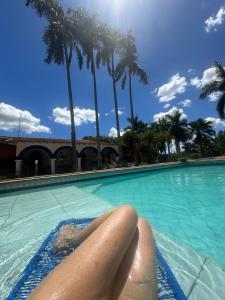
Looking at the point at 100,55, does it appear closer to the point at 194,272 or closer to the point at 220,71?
the point at 220,71

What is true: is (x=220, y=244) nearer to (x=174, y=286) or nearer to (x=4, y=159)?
(x=174, y=286)

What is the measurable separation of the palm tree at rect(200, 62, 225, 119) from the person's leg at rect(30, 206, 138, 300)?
84.9 ft

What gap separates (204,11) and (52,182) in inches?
595

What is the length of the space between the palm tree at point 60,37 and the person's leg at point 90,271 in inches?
595

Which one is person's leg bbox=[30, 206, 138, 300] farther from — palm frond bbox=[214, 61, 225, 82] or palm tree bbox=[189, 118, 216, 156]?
palm tree bbox=[189, 118, 216, 156]

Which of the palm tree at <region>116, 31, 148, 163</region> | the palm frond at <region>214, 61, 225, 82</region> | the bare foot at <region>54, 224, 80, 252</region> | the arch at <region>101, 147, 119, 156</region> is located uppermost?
the palm tree at <region>116, 31, 148, 163</region>

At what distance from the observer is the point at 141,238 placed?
1.29 m

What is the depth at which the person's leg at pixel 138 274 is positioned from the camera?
84 centimetres

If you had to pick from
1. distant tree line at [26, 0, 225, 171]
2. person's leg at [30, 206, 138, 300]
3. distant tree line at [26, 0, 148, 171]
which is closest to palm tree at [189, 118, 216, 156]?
distant tree line at [26, 0, 225, 171]

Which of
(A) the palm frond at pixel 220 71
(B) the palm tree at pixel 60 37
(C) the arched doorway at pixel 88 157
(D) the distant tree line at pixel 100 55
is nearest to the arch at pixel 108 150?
(C) the arched doorway at pixel 88 157

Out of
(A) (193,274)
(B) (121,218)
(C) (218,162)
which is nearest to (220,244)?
(A) (193,274)

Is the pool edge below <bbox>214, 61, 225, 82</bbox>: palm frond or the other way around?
below

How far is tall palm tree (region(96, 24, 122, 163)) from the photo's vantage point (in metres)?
19.8

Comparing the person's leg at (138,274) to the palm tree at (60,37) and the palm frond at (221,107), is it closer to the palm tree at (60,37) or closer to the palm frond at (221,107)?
the palm tree at (60,37)
